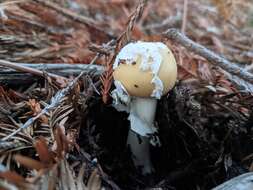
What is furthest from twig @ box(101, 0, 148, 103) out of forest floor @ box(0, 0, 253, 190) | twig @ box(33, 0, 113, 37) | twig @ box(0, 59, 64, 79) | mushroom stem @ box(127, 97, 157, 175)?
twig @ box(33, 0, 113, 37)

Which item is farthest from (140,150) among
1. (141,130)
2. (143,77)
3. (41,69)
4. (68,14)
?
(68,14)

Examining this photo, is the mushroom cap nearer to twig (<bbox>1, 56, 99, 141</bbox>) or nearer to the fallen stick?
twig (<bbox>1, 56, 99, 141</bbox>)

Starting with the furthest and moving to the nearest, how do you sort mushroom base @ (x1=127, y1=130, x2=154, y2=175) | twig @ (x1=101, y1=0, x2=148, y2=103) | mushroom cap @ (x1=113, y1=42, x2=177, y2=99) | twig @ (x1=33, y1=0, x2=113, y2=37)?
twig @ (x1=33, y1=0, x2=113, y2=37) → mushroom base @ (x1=127, y1=130, x2=154, y2=175) → twig @ (x1=101, y1=0, x2=148, y2=103) → mushroom cap @ (x1=113, y1=42, x2=177, y2=99)

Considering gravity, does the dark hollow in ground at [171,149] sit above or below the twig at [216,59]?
below

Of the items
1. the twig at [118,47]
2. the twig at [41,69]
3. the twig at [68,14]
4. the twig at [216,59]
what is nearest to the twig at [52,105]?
the twig at [118,47]

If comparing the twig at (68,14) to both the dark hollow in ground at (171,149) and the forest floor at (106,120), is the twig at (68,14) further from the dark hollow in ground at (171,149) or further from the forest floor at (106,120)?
the dark hollow in ground at (171,149)

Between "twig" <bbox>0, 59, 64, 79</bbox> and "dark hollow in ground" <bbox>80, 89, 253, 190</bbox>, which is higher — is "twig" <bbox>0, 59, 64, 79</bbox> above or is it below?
above

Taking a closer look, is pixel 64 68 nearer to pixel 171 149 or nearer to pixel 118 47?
pixel 118 47
